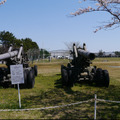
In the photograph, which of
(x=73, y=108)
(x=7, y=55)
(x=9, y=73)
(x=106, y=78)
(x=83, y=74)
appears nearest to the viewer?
(x=73, y=108)

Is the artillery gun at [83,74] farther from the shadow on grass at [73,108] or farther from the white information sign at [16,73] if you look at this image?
the white information sign at [16,73]

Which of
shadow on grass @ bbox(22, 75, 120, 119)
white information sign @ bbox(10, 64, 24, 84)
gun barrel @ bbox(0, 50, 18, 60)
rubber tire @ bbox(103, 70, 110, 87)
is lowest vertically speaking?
shadow on grass @ bbox(22, 75, 120, 119)

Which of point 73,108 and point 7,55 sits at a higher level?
point 7,55

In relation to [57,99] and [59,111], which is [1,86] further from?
[59,111]

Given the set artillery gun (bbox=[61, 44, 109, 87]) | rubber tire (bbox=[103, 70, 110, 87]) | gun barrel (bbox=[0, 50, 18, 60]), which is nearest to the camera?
gun barrel (bbox=[0, 50, 18, 60])

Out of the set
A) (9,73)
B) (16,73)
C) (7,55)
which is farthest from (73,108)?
(9,73)

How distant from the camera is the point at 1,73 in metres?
10.1

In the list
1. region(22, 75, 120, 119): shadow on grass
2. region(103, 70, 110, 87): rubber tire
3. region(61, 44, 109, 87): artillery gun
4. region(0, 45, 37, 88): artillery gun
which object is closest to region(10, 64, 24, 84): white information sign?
region(22, 75, 120, 119): shadow on grass

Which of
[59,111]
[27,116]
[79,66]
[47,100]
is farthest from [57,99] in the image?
[79,66]

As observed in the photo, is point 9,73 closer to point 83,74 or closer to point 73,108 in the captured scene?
point 83,74

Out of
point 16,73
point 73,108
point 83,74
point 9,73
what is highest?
point 16,73

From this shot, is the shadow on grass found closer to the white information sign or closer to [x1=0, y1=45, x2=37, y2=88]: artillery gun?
the white information sign

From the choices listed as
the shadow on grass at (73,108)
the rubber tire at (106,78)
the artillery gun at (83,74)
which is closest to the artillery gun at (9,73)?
the artillery gun at (83,74)

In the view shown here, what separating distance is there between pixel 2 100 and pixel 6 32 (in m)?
→ 52.1
